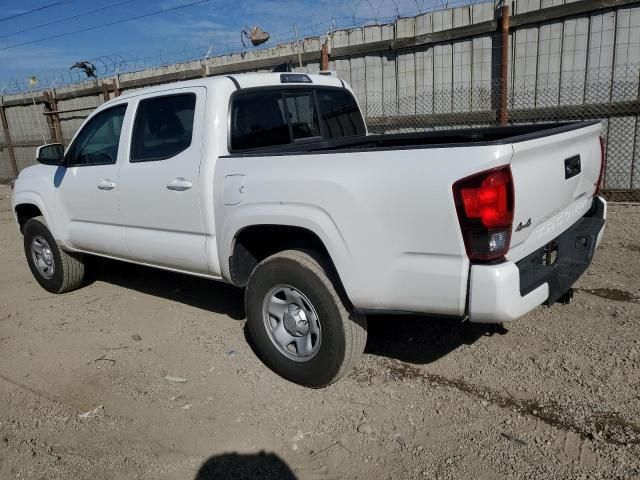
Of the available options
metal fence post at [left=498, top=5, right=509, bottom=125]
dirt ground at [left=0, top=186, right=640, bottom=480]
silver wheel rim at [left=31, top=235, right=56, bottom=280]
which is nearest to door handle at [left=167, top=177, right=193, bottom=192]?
dirt ground at [left=0, top=186, right=640, bottom=480]

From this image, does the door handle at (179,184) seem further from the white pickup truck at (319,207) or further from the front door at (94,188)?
the front door at (94,188)

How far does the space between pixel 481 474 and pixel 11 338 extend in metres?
4.03

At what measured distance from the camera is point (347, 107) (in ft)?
15.8

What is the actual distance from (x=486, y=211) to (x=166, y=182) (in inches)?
94.3

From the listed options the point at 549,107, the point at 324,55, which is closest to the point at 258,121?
the point at 549,107

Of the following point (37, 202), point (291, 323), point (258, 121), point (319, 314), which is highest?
point (258, 121)

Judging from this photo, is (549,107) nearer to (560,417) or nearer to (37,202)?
(560,417)

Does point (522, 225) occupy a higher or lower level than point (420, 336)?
higher

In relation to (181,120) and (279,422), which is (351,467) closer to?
(279,422)

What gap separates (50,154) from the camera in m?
5.16

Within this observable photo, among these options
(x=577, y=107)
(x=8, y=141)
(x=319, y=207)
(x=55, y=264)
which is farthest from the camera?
(x=8, y=141)

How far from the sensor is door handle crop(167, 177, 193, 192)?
3.77 m

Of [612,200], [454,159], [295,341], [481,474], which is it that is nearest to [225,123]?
[295,341]

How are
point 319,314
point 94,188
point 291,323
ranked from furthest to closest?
point 94,188 < point 291,323 < point 319,314
